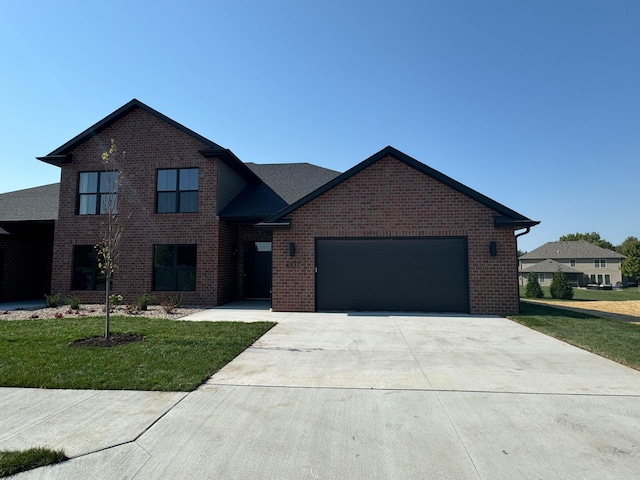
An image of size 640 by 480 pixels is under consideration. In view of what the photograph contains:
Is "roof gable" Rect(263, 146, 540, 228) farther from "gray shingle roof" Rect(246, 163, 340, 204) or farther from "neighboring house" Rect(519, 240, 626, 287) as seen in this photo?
"neighboring house" Rect(519, 240, 626, 287)

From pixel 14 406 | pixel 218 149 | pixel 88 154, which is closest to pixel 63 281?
pixel 88 154

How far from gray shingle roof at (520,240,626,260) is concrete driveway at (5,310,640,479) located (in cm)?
6652

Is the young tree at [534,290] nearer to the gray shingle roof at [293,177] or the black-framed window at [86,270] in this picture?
the gray shingle roof at [293,177]

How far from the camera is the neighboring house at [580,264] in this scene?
5691 centimetres

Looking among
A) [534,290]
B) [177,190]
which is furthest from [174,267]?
[534,290]

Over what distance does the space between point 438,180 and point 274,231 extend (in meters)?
6.09

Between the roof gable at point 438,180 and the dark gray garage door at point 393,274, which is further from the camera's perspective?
the dark gray garage door at point 393,274

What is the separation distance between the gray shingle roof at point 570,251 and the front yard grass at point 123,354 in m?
68.1

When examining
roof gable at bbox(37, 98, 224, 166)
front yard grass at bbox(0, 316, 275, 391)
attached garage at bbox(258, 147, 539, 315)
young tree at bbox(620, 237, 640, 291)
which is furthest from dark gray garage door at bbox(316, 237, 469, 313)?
young tree at bbox(620, 237, 640, 291)

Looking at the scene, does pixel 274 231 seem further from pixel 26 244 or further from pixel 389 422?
pixel 26 244

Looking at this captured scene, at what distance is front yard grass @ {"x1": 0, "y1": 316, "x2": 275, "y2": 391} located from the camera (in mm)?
4848

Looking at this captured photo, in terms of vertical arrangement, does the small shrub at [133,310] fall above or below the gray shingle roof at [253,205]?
below

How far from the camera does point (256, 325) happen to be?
9.13 metres

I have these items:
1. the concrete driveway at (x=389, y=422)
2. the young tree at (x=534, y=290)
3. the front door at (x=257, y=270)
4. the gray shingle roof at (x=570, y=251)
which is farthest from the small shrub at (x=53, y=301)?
the gray shingle roof at (x=570, y=251)
